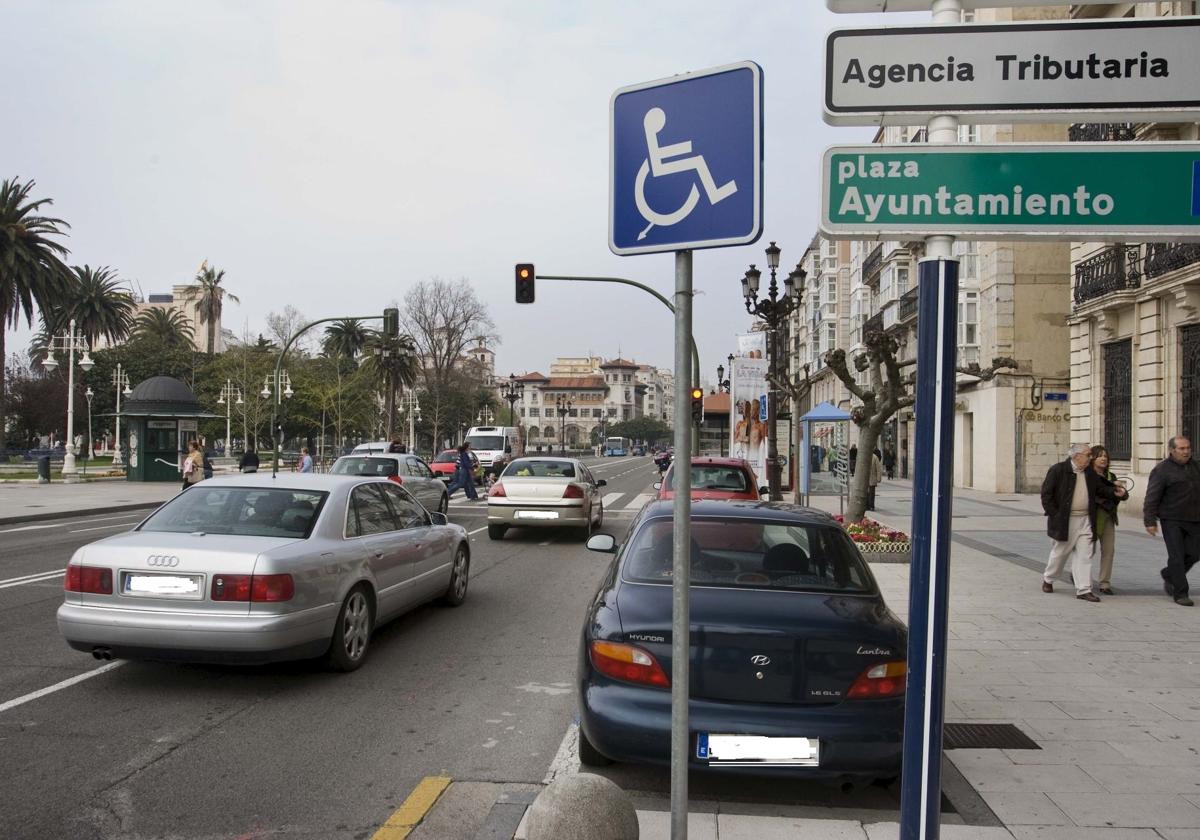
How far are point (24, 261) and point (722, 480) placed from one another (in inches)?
1648

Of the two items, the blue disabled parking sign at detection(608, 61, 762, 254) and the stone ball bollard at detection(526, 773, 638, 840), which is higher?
the blue disabled parking sign at detection(608, 61, 762, 254)

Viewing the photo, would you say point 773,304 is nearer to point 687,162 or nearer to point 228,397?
point 687,162

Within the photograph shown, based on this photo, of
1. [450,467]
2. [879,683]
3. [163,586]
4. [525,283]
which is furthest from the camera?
[450,467]

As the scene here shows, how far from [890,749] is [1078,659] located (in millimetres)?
4060

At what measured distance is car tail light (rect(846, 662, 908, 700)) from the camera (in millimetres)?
4008

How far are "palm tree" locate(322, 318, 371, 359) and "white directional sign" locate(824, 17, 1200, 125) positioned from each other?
79977 millimetres

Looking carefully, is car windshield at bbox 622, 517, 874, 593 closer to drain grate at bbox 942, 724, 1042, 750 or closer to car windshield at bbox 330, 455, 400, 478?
drain grate at bbox 942, 724, 1042, 750

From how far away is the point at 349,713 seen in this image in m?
5.56

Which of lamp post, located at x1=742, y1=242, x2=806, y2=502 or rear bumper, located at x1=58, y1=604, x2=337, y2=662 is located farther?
lamp post, located at x1=742, y1=242, x2=806, y2=502

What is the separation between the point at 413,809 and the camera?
4109 mm

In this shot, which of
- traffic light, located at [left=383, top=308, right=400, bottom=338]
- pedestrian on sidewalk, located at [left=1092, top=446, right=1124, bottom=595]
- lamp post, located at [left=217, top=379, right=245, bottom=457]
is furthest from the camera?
lamp post, located at [left=217, top=379, right=245, bottom=457]

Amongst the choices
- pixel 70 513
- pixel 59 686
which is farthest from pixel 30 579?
pixel 70 513

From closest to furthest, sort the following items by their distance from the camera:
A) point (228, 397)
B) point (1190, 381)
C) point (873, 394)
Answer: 1. point (873, 394)
2. point (1190, 381)
3. point (228, 397)

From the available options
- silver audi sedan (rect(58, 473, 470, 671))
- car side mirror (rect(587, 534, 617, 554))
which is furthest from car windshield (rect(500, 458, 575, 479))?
car side mirror (rect(587, 534, 617, 554))
